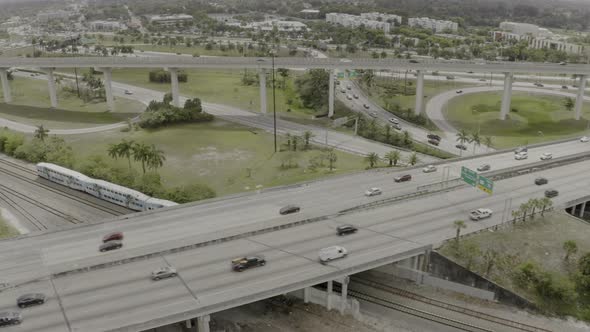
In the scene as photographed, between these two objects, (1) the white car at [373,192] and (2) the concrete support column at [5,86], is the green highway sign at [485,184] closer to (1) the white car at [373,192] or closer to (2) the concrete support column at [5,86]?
(1) the white car at [373,192]

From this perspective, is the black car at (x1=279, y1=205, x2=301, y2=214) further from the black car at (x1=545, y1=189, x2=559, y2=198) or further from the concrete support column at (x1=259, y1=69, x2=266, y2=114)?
the concrete support column at (x1=259, y1=69, x2=266, y2=114)

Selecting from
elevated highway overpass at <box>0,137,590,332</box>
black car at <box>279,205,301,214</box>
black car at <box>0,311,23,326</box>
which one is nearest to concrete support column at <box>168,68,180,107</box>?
elevated highway overpass at <box>0,137,590,332</box>

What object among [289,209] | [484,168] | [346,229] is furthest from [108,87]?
[484,168]

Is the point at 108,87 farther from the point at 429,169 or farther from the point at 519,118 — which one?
the point at 519,118

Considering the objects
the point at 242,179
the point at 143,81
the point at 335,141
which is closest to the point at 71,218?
the point at 242,179

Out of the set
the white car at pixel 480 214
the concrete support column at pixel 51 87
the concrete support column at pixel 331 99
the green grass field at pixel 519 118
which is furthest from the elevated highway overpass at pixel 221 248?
the concrete support column at pixel 51 87

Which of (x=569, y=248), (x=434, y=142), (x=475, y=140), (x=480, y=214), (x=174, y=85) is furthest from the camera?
(x=174, y=85)
